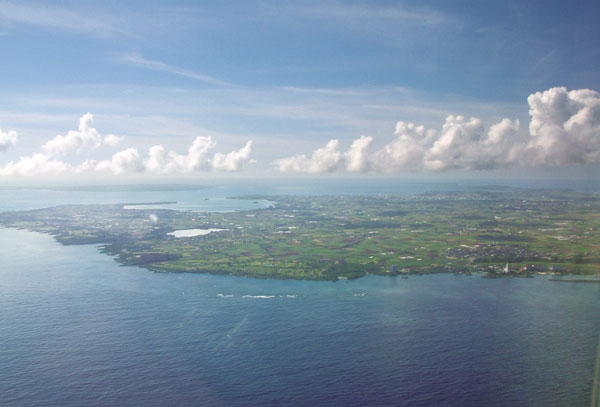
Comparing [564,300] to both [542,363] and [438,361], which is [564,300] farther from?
[438,361]

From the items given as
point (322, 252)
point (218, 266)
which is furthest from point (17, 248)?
point (322, 252)

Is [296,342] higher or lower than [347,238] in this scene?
lower

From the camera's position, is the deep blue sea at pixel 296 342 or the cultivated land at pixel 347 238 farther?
the cultivated land at pixel 347 238

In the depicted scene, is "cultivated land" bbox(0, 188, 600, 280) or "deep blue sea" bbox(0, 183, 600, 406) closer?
"deep blue sea" bbox(0, 183, 600, 406)

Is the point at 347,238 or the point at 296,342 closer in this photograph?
the point at 296,342
